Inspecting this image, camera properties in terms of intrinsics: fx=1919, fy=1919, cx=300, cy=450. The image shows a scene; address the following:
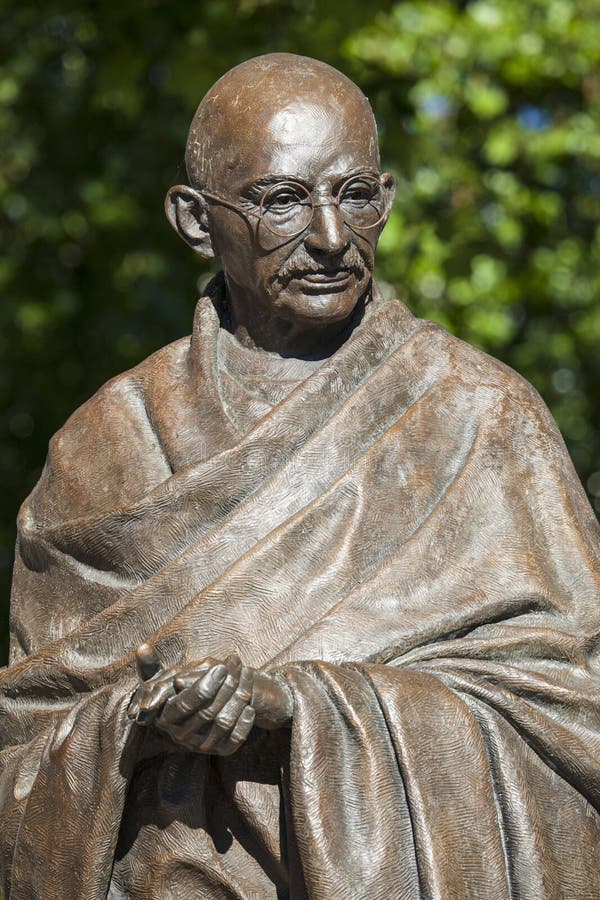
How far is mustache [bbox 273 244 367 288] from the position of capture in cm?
442

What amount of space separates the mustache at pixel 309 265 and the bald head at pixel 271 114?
230mm

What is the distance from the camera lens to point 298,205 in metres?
4.41

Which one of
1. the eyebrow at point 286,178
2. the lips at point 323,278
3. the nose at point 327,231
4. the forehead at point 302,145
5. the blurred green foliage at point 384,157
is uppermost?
the forehead at point 302,145

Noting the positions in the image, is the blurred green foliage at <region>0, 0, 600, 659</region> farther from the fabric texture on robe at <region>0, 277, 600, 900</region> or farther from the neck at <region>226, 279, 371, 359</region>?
the fabric texture on robe at <region>0, 277, 600, 900</region>

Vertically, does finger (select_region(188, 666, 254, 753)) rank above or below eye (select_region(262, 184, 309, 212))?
below

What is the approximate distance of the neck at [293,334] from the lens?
4590mm

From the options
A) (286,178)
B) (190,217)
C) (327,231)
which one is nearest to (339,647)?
(327,231)

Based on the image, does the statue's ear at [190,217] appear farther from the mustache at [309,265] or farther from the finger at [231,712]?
the finger at [231,712]

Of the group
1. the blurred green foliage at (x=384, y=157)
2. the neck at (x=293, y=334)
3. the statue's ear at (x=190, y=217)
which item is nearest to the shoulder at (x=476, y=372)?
the neck at (x=293, y=334)

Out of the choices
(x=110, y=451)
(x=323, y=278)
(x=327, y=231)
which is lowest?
(x=110, y=451)

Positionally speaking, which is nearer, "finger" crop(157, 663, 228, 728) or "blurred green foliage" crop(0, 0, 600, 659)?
"finger" crop(157, 663, 228, 728)

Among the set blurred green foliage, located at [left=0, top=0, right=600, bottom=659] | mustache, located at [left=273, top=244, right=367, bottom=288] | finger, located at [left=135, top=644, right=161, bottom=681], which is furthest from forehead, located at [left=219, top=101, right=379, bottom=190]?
blurred green foliage, located at [left=0, top=0, right=600, bottom=659]

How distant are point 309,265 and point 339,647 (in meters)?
0.91

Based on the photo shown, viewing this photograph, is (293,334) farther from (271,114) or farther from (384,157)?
(384,157)
